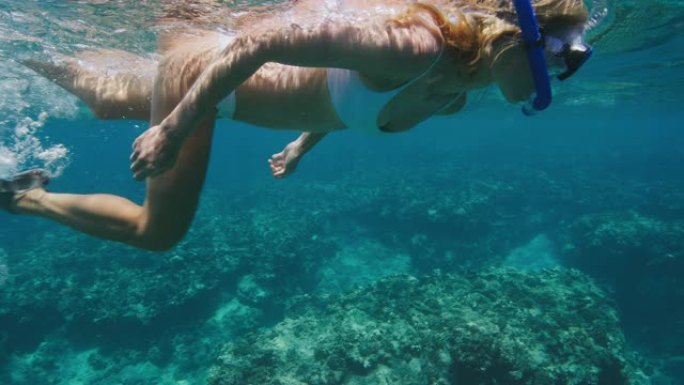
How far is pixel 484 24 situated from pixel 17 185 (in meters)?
4.26

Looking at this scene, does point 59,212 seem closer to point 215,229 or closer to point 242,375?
point 242,375

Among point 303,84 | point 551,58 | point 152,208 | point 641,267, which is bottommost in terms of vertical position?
point 641,267

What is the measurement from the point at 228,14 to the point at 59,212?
247 inches

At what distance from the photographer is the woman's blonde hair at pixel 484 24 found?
8.05 ft

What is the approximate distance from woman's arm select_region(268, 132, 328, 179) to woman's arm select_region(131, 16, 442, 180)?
212 centimetres

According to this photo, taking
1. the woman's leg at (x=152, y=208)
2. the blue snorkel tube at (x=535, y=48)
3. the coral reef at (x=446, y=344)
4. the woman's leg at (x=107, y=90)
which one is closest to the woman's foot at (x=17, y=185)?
the woman's leg at (x=152, y=208)

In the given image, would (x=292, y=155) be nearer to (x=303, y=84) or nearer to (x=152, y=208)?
(x=303, y=84)

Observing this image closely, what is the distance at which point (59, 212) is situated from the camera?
3.66 m

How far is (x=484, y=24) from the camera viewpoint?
264 cm

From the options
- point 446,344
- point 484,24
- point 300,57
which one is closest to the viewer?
point 300,57

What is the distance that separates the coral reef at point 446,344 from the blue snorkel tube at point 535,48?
694 cm

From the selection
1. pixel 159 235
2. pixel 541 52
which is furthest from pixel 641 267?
pixel 159 235

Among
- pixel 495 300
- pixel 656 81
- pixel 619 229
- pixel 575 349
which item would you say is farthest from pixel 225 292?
pixel 656 81

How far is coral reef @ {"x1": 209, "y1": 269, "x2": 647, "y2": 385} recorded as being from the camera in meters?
8.11
